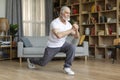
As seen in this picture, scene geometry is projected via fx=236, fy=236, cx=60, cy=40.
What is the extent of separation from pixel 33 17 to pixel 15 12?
0.83m

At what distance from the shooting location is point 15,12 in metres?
7.83

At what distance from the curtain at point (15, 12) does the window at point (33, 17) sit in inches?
12.5

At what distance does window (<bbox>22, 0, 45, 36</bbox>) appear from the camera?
8.28 m

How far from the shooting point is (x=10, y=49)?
7.16 m

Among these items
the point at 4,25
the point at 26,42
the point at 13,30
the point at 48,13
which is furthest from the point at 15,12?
the point at 26,42

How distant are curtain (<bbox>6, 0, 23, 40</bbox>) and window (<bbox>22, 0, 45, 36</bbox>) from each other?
32 cm

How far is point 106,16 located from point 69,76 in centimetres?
400

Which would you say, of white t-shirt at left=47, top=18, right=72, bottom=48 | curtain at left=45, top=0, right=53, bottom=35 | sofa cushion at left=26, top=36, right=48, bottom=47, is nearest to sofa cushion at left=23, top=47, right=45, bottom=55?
sofa cushion at left=26, top=36, right=48, bottom=47

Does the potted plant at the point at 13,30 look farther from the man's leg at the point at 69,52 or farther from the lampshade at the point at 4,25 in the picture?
the man's leg at the point at 69,52

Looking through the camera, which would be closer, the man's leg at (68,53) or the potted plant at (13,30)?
the man's leg at (68,53)

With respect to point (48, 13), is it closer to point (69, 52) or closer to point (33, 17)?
point (33, 17)

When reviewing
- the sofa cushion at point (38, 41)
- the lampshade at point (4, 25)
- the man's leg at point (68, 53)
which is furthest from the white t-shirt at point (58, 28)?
the lampshade at point (4, 25)

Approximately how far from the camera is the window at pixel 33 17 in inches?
326

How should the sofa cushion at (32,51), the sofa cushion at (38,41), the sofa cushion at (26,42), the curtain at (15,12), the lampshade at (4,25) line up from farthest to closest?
1. the curtain at (15,12)
2. the lampshade at (4,25)
3. the sofa cushion at (38,41)
4. the sofa cushion at (26,42)
5. the sofa cushion at (32,51)
